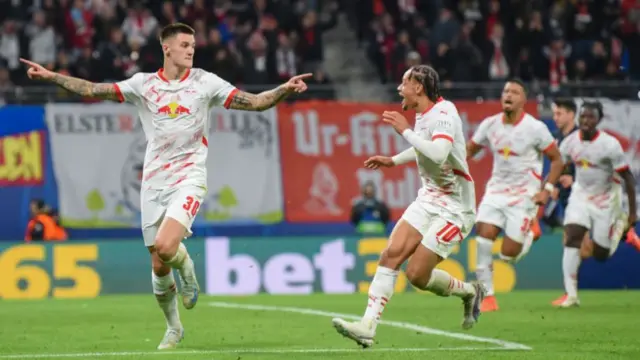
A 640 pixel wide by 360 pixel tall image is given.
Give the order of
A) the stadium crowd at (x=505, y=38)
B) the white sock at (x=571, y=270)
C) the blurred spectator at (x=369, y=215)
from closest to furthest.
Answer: the white sock at (x=571, y=270) < the blurred spectator at (x=369, y=215) < the stadium crowd at (x=505, y=38)

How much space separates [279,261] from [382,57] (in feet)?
20.3

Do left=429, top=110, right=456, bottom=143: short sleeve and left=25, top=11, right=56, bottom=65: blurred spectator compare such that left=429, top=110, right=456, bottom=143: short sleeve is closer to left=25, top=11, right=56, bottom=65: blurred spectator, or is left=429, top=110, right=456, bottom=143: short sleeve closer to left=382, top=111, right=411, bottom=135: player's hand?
left=382, top=111, right=411, bottom=135: player's hand

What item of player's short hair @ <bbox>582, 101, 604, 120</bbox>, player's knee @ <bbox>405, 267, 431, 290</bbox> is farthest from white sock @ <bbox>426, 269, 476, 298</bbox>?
player's short hair @ <bbox>582, 101, 604, 120</bbox>

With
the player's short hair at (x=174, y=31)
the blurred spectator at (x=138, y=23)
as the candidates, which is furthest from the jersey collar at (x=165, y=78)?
the blurred spectator at (x=138, y=23)

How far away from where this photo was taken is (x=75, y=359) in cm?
1053

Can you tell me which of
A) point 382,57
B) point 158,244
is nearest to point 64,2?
point 382,57

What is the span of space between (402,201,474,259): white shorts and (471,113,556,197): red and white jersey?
13.5 feet

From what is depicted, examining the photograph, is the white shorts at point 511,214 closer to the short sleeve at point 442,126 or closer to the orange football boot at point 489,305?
the orange football boot at point 489,305

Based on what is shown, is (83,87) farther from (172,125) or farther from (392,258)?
(392,258)

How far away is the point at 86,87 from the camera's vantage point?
444 inches

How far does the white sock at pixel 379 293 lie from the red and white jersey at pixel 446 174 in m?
0.79

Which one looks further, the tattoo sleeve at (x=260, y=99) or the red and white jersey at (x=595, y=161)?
the red and white jersey at (x=595, y=161)

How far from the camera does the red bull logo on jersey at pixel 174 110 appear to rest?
37.0 ft

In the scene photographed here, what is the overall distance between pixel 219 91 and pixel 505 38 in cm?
1548
